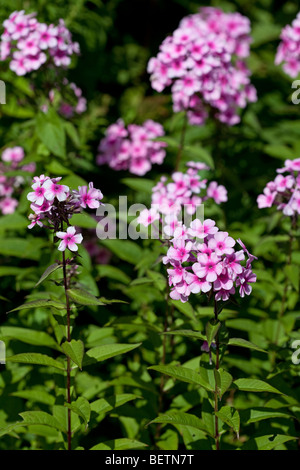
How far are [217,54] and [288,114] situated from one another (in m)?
2.41

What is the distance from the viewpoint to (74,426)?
8.89 ft

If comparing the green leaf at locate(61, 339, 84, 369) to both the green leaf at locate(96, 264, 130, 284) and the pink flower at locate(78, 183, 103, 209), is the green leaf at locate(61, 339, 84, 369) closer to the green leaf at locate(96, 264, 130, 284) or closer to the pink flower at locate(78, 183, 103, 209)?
the pink flower at locate(78, 183, 103, 209)

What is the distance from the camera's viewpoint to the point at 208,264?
2.27m

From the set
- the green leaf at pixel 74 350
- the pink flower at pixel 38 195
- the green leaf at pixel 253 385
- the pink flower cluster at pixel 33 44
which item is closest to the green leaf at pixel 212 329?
the green leaf at pixel 253 385

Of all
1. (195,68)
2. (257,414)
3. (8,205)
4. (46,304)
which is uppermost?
(195,68)

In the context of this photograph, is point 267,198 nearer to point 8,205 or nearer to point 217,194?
point 217,194

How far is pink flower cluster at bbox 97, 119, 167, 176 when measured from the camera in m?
4.48

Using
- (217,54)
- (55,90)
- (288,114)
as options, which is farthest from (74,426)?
(288,114)

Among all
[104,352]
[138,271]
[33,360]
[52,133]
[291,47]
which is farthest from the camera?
[291,47]

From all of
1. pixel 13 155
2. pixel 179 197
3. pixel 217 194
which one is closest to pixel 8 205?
pixel 13 155

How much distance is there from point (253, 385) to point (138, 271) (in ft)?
5.54

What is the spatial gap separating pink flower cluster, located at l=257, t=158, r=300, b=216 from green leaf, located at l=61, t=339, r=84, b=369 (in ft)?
4.40
